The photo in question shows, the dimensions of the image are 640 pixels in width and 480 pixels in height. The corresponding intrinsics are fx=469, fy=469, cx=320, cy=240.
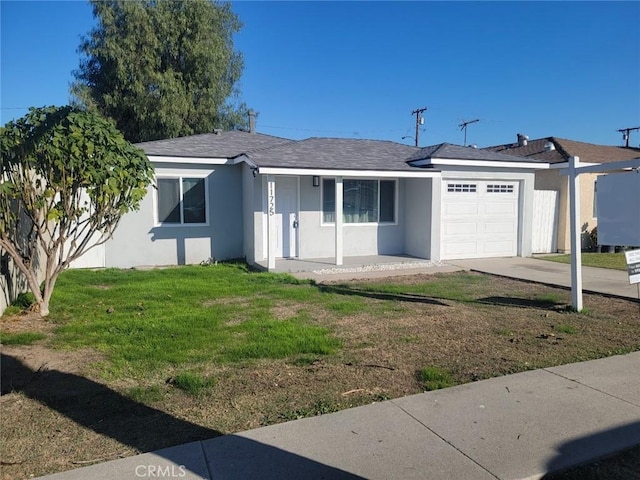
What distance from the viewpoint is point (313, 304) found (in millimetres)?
8023

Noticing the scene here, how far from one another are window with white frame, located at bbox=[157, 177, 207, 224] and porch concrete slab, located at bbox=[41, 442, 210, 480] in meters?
9.84

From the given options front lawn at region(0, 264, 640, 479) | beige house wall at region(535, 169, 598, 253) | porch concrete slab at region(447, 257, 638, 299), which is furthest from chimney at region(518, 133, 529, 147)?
front lawn at region(0, 264, 640, 479)

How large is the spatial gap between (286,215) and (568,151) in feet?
38.0

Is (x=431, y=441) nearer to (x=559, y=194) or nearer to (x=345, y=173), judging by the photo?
(x=345, y=173)

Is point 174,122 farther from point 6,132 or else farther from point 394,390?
point 394,390

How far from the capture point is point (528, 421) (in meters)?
3.79

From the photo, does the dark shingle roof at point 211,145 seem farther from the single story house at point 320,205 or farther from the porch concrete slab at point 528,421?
the porch concrete slab at point 528,421

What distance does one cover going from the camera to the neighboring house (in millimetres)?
15633

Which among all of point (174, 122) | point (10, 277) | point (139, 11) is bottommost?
point (10, 277)

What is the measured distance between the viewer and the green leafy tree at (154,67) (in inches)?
861

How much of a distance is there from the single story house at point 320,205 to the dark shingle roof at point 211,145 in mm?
54

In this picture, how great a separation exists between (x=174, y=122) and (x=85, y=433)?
2068 cm

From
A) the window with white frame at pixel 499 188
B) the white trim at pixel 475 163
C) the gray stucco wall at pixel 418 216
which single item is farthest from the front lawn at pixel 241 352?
the window with white frame at pixel 499 188

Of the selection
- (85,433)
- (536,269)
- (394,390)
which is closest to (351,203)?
(536,269)
